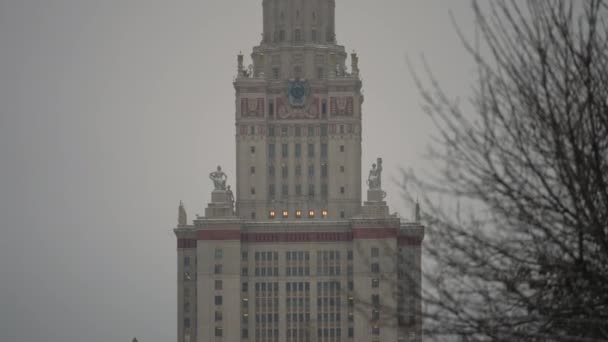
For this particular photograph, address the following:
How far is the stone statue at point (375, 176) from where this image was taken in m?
166

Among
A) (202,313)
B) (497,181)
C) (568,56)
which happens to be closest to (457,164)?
(497,181)

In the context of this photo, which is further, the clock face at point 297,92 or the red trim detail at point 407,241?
the clock face at point 297,92

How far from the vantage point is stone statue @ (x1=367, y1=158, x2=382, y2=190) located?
16600 cm

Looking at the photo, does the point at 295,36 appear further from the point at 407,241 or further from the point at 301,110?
the point at 407,241

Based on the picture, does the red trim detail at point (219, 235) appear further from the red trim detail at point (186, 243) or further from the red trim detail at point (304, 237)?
the red trim detail at point (186, 243)

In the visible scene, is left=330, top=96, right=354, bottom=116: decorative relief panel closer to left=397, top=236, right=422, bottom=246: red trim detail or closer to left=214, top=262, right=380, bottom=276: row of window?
left=397, top=236, right=422, bottom=246: red trim detail

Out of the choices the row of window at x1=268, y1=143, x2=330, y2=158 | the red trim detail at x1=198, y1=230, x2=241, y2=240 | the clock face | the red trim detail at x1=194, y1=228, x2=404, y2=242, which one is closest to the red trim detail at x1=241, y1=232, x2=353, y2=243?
the red trim detail at x1=194, y1=228, x2=404, y2=242

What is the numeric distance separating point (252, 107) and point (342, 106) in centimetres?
1071

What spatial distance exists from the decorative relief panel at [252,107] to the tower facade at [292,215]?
12cm

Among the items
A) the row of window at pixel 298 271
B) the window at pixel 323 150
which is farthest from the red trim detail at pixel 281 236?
the window at pixel 323 150

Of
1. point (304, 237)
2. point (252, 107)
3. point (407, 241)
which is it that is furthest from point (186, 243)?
point (407, 241)

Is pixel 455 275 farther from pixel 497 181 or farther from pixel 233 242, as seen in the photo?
pixel 233 242

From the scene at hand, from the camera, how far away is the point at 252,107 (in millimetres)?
172375

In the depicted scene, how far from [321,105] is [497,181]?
146 metres
